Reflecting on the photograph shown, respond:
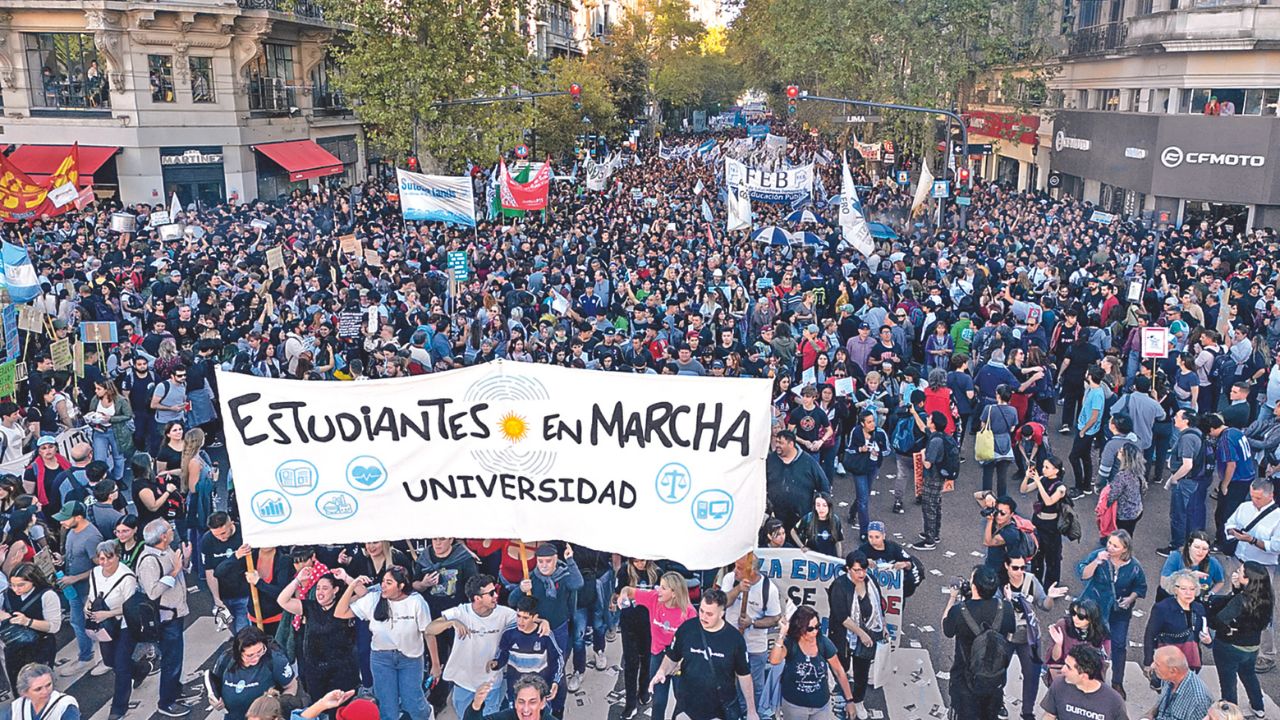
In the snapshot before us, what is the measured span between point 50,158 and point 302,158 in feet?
25.5

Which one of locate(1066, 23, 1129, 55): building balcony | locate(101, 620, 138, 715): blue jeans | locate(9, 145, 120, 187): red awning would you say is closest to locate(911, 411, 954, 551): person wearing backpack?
locate(101, 620, 138, 715): blue jeans

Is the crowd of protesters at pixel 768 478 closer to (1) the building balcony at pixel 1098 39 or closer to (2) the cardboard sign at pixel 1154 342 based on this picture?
(2) the cardboard sign at pixel 1154 342

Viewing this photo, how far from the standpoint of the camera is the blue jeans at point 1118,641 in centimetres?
793

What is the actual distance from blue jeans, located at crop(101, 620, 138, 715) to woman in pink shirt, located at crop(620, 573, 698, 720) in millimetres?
3494

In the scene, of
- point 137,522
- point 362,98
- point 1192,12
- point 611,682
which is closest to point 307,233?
point 362,98

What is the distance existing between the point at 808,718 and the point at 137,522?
571 cm

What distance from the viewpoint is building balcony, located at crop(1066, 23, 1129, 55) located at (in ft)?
117

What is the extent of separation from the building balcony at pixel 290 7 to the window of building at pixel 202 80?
2.10 m

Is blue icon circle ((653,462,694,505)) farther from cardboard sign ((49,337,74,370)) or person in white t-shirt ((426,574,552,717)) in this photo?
cardboard sign ((49,337,74,370))

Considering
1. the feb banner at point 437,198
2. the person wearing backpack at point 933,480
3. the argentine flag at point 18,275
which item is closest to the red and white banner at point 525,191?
the feb banner at point 437,198

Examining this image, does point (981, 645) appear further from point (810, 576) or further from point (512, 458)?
point (512, 458)

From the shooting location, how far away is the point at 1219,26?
2992 cm

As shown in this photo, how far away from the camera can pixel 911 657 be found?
8695 mm

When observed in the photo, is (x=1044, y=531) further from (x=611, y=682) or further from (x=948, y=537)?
(x=611, y=682)
